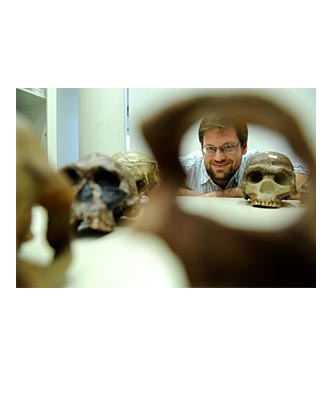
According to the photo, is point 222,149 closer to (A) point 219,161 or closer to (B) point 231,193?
(A) point 219,161

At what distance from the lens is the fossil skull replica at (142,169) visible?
0.85m

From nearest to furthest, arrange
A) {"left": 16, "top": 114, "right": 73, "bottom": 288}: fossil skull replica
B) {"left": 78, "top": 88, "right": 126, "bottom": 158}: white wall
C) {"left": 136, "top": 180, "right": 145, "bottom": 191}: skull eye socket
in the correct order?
{"left": 16, "top": 114, "right": 73, "bottom": 288}: fossil skull replica, {"left": 78, "top": 88, "right": 126, "bottom": 158}: white wall, {"left": 136, "top": 180, "right": 145, "bottom": 191}: skull eye socket

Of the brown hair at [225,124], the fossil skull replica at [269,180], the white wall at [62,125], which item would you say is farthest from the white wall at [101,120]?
the fossil skull replica at [269,180]

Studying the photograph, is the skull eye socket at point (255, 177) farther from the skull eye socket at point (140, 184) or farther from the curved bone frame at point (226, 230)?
Answer: the skull eye socket at point (140, 184)

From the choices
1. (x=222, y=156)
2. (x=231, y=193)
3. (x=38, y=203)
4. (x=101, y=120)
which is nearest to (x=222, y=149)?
(x=222, y=156)

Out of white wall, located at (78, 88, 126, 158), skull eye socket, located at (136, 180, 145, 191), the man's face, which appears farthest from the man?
white wall, located at (78, 88, 126, 158)

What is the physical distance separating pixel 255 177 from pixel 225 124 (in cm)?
20

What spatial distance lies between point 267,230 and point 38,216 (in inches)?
23.6

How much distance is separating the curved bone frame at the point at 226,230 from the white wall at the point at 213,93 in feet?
0.07

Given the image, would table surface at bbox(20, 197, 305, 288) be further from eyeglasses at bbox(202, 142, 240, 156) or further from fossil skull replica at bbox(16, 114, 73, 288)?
eyeglasses at bbox(202, 142, 240, 156)

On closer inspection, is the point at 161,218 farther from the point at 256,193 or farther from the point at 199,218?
the point at 256,193

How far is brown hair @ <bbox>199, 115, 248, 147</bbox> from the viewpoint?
894 mm

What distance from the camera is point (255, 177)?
3.18ft
